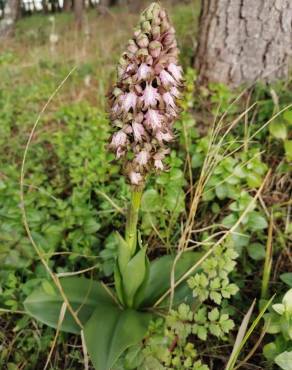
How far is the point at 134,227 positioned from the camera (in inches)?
65.0

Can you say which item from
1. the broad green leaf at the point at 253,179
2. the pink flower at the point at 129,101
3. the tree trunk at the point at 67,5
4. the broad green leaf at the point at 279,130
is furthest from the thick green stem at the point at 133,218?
the tree trunk at the point at 67,5

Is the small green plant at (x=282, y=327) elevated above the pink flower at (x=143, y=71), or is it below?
below

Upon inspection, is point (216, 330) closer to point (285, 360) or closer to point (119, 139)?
point (285, 360)

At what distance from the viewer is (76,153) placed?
2.68 metres

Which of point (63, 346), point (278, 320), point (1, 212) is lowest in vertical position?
point (63, 346)

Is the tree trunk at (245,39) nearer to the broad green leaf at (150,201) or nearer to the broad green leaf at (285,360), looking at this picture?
the broad green leaf at (150,201)

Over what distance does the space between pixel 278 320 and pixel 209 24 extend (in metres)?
2.01

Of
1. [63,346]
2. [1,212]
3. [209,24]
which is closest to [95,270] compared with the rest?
[63,346]

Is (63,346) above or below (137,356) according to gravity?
below

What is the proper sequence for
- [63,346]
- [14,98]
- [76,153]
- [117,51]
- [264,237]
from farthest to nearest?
[117,51] → [14,98] → [76,153] → [264,237] → [63,346]

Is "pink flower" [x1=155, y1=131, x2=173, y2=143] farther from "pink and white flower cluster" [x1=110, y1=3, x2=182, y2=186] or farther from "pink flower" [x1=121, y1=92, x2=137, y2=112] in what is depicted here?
"pink flower" [x1=121, y1=92, x2=137, y2=112]

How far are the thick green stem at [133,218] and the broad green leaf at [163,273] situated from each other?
0.98ft

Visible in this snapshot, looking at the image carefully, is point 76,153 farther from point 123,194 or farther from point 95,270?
point 95,270

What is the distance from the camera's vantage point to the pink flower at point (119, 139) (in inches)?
56.9
